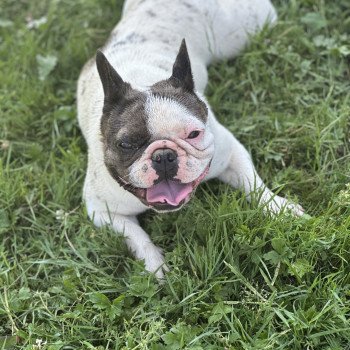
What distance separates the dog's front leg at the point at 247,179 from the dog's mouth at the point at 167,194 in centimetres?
63

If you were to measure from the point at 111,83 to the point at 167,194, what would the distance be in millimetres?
827

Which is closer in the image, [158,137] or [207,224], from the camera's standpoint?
[158,137]

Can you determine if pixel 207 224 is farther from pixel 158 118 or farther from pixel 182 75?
pixel 182 75

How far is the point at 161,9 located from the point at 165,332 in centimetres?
293

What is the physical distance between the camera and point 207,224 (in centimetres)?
404

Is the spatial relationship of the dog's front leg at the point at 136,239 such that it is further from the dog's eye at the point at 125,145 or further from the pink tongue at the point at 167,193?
the dog's eye at the point at 125,145

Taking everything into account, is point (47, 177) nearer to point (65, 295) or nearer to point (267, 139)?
point (65, 295)

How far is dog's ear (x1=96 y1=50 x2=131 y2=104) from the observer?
3.62 metres

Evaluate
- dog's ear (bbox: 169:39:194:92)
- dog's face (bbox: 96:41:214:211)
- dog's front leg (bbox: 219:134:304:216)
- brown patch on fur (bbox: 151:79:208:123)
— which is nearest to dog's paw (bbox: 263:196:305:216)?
dog's front leg (bbox: 219:134:304:216)

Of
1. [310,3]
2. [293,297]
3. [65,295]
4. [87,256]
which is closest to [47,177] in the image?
[87,256]

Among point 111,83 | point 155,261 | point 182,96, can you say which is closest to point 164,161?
point 182,96

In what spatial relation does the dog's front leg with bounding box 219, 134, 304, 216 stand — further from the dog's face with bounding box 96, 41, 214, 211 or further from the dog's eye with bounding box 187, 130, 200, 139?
the dog's eye with bounding box 187, 130, 200, 139

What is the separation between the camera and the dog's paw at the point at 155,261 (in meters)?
4.03

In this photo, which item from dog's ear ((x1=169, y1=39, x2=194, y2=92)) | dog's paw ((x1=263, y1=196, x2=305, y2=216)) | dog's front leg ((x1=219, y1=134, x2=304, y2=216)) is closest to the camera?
dog's ear ((x1=169, y1=39, x2=194, y2=92))
